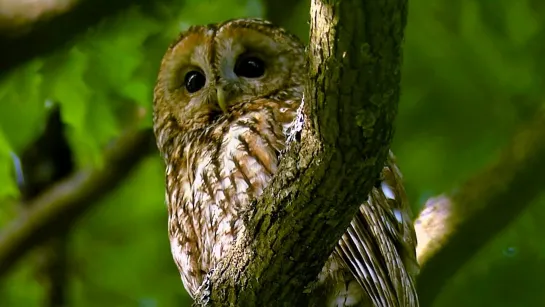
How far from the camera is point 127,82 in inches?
181

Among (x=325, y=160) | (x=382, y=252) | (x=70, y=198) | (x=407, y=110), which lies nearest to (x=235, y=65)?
(x=382, y=252)

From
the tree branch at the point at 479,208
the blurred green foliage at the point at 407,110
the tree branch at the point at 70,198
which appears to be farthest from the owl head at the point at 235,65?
the tree branch at the point at 70,198

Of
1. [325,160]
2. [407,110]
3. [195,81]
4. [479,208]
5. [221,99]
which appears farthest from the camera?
[407,110]

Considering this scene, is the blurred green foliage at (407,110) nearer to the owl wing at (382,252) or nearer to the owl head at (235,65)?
the owl head at (235,65)

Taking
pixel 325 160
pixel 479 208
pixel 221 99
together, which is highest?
pixel 221 99

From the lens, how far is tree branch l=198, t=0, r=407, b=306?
80.3 inches

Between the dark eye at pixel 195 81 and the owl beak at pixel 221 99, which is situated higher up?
the dark eye at pixel 195 81

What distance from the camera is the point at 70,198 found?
500 cm

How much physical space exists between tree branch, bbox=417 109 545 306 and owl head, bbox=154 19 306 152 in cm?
82

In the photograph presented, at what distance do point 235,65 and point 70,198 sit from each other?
145cm

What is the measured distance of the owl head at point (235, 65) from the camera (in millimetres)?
3973

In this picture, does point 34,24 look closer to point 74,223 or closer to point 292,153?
point 74,223

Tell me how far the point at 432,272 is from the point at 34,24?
1.98m

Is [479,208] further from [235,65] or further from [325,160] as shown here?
[325,160]
